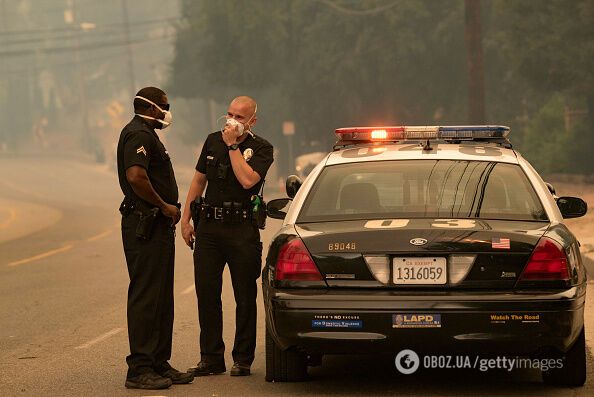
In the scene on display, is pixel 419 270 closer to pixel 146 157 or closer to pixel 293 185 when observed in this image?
pixel 146 157

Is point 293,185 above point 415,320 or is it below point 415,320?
above

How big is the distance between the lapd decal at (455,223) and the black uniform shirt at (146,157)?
182 centimetres

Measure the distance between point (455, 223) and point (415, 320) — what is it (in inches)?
26.8

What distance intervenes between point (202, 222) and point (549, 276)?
2539 mm

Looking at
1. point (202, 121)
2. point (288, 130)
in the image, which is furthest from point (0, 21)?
point (288, 130)

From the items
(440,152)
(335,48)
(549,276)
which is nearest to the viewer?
(549,276)

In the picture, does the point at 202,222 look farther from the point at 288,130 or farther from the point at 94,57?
the point at 94,57

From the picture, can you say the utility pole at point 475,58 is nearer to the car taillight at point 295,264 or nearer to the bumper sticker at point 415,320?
the car taillight at point 295,264

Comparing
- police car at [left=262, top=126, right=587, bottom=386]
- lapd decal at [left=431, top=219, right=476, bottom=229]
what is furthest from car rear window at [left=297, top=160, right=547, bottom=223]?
lapd decal at [left=431, top=219, right=476, bottom=229]

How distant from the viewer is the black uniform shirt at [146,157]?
8.56 meters

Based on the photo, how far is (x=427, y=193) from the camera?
8398 mm

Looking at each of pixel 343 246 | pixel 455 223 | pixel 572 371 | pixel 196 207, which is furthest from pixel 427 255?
pixel 196 207

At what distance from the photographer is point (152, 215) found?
28.3 feet

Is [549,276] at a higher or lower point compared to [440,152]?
lower
